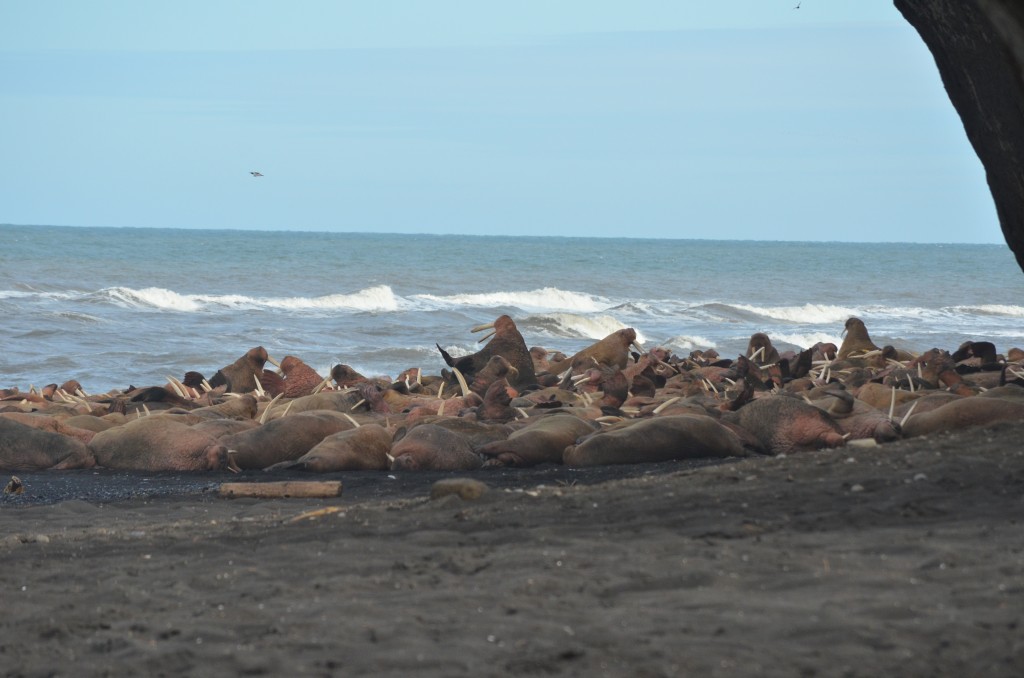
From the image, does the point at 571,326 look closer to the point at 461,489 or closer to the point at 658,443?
the point at 658,443

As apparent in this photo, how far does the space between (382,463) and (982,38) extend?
4.91m

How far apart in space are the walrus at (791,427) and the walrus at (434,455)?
2078 mm

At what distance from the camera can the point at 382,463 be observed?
28.6 ft

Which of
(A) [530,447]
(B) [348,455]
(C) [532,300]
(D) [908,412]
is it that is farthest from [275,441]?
(C) [532,300]

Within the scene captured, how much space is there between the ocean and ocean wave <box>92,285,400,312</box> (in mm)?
89

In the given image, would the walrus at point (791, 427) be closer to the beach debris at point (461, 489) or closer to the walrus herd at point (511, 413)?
the walrus herd at point (511, 413)

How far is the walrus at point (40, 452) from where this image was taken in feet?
30.6

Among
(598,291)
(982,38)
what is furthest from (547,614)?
(598,291)

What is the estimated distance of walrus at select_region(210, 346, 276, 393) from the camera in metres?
12.8

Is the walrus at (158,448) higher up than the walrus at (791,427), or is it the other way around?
the walrus at (791,427)

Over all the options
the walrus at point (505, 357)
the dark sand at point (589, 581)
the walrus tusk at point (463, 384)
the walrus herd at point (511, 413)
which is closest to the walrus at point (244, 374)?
the walrus herd at point (511, 413)

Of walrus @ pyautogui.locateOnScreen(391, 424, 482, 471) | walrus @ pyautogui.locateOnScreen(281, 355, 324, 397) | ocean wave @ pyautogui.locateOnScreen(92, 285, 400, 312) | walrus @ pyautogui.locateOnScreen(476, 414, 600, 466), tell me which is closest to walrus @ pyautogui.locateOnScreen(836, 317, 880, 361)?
walrus @ pyautogui.locateOnScreen(281, 355, 324, 397)

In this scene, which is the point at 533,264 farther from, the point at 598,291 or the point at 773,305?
the point at 773,305

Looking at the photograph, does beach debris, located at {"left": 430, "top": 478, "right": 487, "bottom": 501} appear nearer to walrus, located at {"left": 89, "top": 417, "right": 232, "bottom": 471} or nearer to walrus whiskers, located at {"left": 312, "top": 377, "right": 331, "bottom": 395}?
walrus, located at {"left": 89, "top": 417, "right": 232, "bottom": 471}
